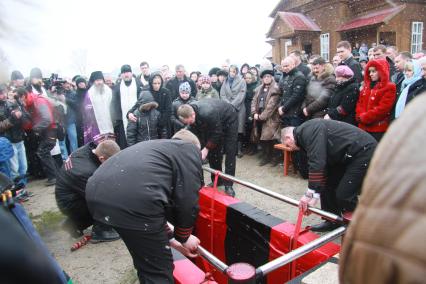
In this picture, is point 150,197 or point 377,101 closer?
point 150,197

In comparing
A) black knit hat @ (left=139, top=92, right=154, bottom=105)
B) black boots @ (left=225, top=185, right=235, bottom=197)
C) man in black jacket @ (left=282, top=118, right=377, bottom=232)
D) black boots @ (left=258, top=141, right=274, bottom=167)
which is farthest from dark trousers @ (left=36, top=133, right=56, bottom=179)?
man in black jacket @ (left=282, top=118, right=377, bottom=232)

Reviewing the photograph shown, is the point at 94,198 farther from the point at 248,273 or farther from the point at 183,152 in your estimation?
the point at 248,273

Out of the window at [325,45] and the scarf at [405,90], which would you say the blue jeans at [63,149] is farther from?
the window at [325,45]

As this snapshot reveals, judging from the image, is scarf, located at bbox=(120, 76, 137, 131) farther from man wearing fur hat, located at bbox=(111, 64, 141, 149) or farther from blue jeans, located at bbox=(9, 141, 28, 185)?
blue jeans, located at bbox=(9, 141, 28, 185)

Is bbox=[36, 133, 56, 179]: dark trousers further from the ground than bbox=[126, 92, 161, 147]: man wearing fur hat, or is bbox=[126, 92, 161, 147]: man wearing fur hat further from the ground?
bbox=[126, 92, 161, 147]: man wearing fur hat

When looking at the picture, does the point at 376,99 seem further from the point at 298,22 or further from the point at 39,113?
the point at 298,22

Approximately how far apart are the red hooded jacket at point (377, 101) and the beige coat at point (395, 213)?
4133 millimetres

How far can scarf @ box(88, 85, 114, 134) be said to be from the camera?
6.63 m

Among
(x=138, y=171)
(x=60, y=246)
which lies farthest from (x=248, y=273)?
(x=60, y=246)

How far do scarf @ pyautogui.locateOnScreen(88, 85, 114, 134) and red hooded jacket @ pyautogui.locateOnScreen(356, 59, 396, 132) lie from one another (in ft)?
15.4

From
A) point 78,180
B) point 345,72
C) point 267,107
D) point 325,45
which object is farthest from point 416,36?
point 78,180

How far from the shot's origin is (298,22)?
15.8 meters

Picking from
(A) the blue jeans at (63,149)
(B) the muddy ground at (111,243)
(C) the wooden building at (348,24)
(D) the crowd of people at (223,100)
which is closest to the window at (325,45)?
(C) the wooden building at (348,24)

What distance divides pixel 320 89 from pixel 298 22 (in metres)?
11.9
